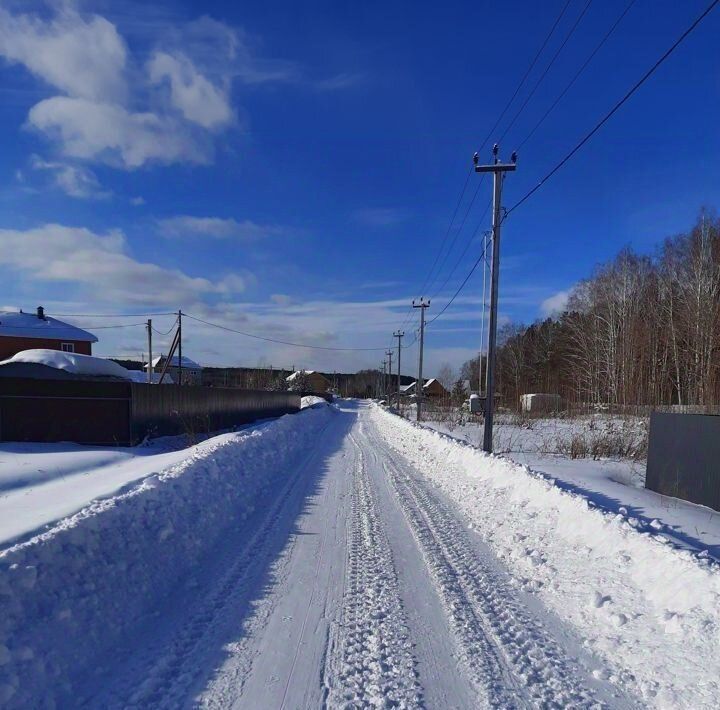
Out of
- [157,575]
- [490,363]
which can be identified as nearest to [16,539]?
[157,575]

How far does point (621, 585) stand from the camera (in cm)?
504

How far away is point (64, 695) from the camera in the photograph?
10.7 feet

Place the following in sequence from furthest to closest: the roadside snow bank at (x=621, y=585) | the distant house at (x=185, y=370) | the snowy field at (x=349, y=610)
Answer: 1. the distant house at (x=185, y=370)
2. the roadside snow bank at (x=621, y=585)
3. the snowy field at (x=349, y=610)

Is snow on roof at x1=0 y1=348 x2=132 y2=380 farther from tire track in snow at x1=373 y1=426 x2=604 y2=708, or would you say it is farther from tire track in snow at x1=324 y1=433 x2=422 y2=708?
tire track in snow at x1=373 y1=426 x2=604 y2=708

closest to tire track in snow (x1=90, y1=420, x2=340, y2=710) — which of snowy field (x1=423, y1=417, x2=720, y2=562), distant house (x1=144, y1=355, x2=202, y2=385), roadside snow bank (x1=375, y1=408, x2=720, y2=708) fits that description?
roadside snow bank (x1=375, y1=408, x2=720, y2=708)

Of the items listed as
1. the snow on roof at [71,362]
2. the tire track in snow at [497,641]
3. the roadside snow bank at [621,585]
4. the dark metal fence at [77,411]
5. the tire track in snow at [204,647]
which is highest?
the snow on roof at [71,362]

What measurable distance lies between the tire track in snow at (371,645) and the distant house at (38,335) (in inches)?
1848

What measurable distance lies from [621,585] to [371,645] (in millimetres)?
2661

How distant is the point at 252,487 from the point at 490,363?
8141 millimetres

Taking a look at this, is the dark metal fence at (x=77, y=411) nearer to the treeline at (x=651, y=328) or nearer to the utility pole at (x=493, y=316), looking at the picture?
the utility pole at (x=493, y=316)

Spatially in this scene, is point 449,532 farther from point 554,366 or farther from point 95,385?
point 554,366

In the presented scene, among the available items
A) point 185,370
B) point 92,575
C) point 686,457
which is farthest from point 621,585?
point 185,370

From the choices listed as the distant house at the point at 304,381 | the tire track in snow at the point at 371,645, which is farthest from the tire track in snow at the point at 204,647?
the distant house at the point at 304,381

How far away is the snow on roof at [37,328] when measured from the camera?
45.2 meters
